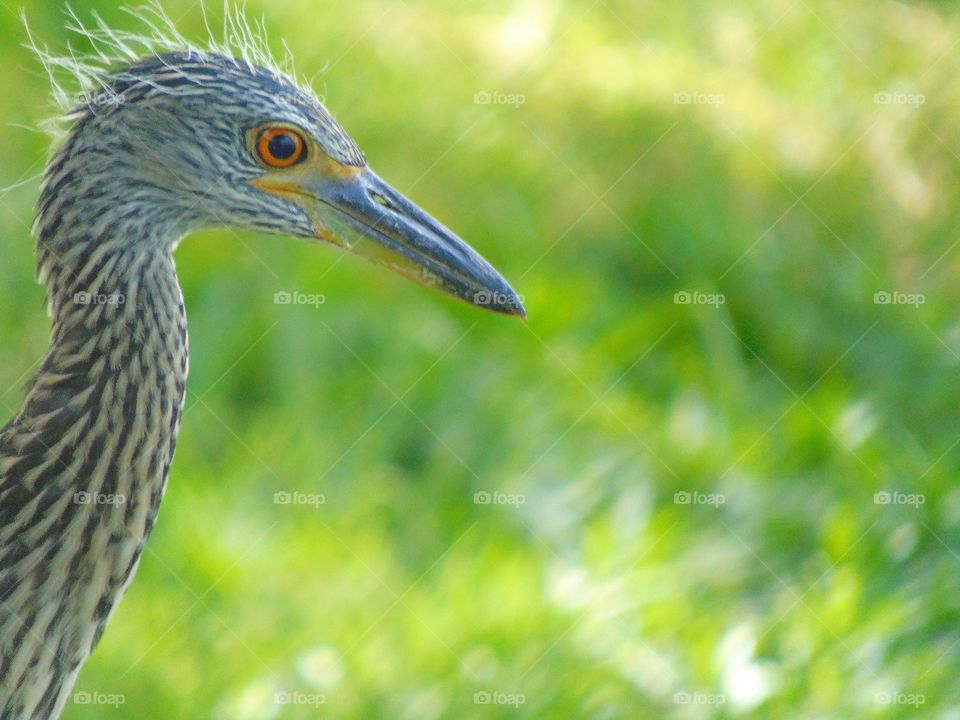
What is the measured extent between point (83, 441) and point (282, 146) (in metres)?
0.93

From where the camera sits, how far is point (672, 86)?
7.81 meters

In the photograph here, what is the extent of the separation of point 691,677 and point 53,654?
2329 millimetres

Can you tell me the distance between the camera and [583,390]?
20.9ft

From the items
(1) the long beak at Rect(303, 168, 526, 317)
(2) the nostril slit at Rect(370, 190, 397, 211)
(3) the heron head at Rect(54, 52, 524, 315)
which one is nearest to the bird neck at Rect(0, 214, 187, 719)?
(3) the heron head at Rect(54, 52, 524, 315)

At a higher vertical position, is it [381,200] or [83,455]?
[381,200]

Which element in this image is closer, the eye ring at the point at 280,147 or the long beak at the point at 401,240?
the eye ring at the point at 280,147

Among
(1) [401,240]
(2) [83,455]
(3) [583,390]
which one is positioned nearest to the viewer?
(2) [83,455]

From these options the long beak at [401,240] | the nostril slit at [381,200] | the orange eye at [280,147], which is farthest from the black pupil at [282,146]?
the nostril slit at [381,200]

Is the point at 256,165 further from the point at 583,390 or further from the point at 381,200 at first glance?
the point at 583,390

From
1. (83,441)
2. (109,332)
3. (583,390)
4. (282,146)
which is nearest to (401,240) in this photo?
(282,146)

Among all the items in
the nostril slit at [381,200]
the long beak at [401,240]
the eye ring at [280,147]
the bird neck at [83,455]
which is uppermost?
the eye ring at [280,147]

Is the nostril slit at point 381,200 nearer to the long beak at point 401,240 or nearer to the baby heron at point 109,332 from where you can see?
the long beak at point 401,240

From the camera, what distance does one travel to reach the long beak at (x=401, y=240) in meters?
3.78

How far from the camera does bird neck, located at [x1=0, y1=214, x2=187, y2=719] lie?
3.36 metres
